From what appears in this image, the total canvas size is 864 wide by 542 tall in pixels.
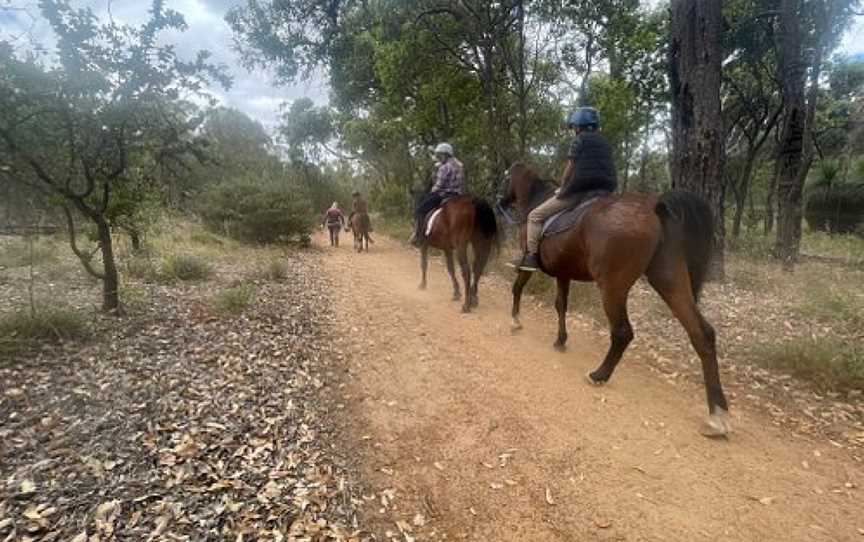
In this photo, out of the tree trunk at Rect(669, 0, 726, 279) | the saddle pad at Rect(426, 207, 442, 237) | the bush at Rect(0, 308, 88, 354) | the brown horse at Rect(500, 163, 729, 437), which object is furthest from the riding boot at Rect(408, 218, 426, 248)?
the bush at Rect(0, 308, 88, 354)

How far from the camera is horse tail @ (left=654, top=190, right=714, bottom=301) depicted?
4105mm

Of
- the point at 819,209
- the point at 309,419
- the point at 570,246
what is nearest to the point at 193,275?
the point at 309,419

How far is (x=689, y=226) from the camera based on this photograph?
164 inches

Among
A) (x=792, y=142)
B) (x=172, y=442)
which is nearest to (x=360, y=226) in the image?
(x=792, y=142)

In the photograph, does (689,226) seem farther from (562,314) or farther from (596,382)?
(562,314)

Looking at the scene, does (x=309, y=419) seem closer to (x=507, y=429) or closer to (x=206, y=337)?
(x=507, y=429)

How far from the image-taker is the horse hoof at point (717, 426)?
3664 millimetres

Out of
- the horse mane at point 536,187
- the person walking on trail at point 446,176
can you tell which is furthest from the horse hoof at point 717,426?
the person walking on trail at point 446,176

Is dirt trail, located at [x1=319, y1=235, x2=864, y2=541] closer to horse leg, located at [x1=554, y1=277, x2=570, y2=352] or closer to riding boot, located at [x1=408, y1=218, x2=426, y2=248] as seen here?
horse leg, located at [x1=554, y1=277, x2=570, y2=352]

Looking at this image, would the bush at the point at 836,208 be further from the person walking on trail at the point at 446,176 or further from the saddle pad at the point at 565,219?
the saddle pad at the point at 565,219

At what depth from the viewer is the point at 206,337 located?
17.9 feet

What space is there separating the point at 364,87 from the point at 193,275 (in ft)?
42.5

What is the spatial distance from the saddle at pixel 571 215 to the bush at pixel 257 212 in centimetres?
1312

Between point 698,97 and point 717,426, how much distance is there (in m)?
6.35
